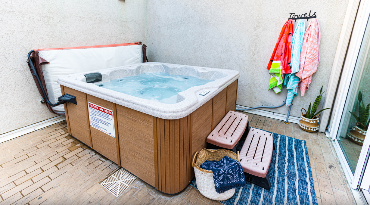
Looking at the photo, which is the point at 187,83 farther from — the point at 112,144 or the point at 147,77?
the point at 112,144

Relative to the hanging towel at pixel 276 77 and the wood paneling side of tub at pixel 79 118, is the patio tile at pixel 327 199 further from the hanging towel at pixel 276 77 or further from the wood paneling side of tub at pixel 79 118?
the wood paneling side of tub at pixel 79 118

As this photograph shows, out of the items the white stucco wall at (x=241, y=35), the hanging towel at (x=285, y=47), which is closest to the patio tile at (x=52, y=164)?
the white stucco wall at (x=241, y=35)

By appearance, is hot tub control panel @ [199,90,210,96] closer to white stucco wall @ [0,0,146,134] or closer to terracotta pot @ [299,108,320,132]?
terracotta pot @ [299,108,320,132]

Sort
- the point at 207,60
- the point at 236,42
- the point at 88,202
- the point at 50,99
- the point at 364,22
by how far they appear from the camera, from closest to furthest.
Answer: the point at 88,202
the point at 364,22
the point at 50,99
the point at 236,42
the point at 207,60

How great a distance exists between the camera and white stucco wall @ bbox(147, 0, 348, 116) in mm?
2553

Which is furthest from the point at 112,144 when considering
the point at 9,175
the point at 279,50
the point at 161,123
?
the point at 279,50

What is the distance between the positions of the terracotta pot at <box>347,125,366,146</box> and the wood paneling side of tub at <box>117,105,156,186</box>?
1.90 meters

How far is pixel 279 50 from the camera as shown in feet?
8.95

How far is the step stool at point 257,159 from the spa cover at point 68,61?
2421 millimetres

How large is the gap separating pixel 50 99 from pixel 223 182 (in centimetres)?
248

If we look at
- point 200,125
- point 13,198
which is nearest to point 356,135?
point 200,125

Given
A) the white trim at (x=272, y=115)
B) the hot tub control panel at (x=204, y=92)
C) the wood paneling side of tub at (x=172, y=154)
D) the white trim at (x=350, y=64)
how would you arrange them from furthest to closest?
1. the white trim at (x=272, y=115)
2. the white trim at (x=350, y=64)
3. the hot tub control panel at (x=204, y=92)
4. the wood paneling side of tub at (x=172, y=154)

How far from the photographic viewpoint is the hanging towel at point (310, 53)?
8.11 ft

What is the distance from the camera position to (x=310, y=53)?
251cm
